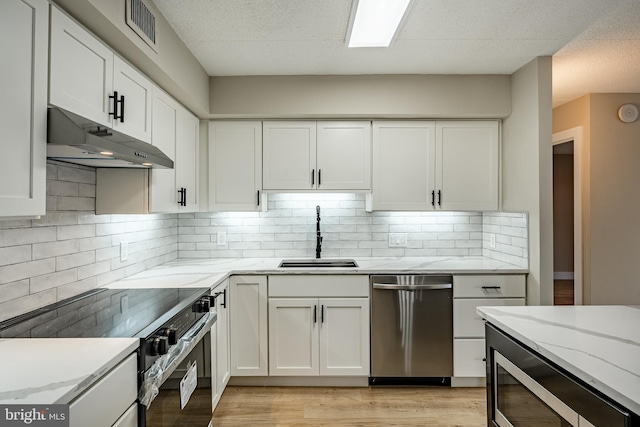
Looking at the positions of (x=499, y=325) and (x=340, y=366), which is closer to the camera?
(x=499, y=325)

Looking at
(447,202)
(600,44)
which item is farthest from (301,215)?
(600,44)

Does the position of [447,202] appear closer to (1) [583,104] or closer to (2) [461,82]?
(2) [461,82]

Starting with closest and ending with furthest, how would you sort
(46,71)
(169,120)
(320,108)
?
(46,71), (169,120), (320,108)

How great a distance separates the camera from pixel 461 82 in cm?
305

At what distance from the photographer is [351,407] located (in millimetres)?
2619

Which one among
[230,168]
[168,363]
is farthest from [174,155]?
[168,363]

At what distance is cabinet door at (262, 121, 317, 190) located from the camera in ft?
10.4

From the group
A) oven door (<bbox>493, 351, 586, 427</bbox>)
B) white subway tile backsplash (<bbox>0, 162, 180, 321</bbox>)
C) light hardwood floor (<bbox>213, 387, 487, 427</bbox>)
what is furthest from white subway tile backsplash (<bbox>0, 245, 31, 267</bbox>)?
oven door (<bbox>493, 351, 586, 427</bbox>)

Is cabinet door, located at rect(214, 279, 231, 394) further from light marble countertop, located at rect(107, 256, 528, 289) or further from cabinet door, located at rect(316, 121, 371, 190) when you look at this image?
cabinet door, located at rect(316, 121, 371, 190)

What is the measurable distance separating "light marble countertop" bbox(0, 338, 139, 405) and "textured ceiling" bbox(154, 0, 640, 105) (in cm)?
171

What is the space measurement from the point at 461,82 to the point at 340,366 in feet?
7.94

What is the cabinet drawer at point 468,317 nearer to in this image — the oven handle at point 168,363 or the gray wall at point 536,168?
the gray wall at point 536,168

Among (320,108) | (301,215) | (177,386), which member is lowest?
(177,386)

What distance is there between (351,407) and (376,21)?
250cm
